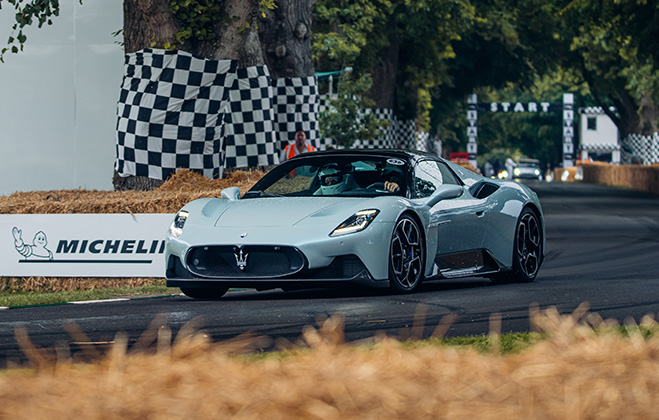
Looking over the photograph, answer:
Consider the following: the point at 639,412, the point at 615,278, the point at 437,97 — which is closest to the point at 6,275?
the point at 615,278

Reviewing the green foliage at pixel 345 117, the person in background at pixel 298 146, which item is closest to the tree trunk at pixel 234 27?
the person in background at pixel 298 146

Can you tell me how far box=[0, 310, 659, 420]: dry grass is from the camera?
2.87 m

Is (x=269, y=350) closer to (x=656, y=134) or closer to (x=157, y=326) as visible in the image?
(x=157, y=326)

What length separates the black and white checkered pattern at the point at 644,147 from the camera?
59.1m

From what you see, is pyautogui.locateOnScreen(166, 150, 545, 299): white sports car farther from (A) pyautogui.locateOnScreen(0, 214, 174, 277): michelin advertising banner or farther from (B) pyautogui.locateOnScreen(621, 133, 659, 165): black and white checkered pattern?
(B) pyautogui.locateOnScreen(621, 133, 659, 165): black and white checkered pattern

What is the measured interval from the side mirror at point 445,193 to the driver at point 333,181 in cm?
67

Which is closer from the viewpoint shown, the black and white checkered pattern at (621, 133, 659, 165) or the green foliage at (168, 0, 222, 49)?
the green foliage at (168, 0, 222, 49)

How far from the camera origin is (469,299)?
8938mm

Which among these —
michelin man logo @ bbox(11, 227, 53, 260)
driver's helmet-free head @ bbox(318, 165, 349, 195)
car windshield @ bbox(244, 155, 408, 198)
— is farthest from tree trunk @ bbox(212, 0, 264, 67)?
driver's helmet-free head @ bbox(318, 165, 349, 195)

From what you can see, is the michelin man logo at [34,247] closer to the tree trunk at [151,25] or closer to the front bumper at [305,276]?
the front bumper at [305,276]

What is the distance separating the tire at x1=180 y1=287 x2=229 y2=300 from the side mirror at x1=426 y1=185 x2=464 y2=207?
1843 millimetres

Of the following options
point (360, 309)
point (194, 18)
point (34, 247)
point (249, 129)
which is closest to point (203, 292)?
point (360, 309)

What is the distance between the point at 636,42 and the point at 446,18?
676 centimetres

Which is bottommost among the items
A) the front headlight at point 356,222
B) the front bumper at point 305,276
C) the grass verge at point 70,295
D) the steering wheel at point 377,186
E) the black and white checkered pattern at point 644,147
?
the black and white checkered pattern at point 644,147
